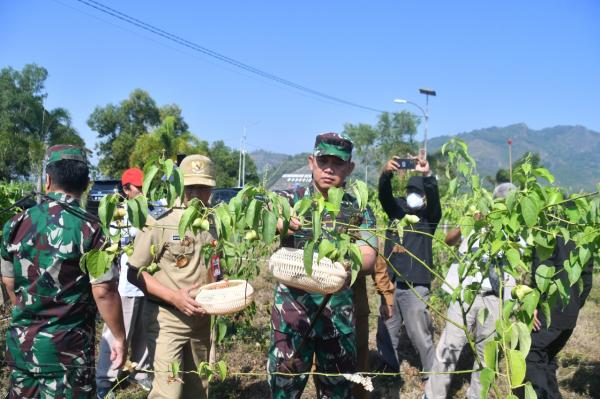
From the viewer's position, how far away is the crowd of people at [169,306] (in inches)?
79.8

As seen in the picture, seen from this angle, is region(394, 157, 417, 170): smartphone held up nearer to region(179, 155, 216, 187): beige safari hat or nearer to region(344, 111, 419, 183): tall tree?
region(179, 155, 216, 187): beige safari hat

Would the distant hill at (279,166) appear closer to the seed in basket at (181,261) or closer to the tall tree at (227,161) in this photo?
the seed in basket at (181,261)

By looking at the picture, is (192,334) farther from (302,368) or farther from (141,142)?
(141,142)

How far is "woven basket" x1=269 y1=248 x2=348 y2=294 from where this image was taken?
1.81 meters

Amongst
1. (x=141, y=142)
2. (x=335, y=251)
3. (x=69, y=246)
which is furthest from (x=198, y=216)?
(x=141, y=142)

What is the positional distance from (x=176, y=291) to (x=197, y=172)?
0.67 meters

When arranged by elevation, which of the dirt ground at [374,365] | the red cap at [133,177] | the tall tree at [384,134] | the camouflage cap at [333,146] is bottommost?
the dirt ground at [374,365]

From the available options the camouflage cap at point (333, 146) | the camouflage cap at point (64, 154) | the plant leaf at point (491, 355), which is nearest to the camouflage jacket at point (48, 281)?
the camouflage cap at point (64, 154)

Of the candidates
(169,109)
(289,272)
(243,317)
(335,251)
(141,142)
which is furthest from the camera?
(169,109)

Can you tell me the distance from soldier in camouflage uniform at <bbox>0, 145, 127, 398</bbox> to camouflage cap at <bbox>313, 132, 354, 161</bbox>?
1.09 metres

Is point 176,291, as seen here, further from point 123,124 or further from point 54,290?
point 123,124

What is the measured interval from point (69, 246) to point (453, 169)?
162cm

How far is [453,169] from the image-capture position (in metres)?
1.99

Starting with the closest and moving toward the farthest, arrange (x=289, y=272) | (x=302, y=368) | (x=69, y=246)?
(x=289, y=272) → (x=69, y=246) → (x=302, y=368)
